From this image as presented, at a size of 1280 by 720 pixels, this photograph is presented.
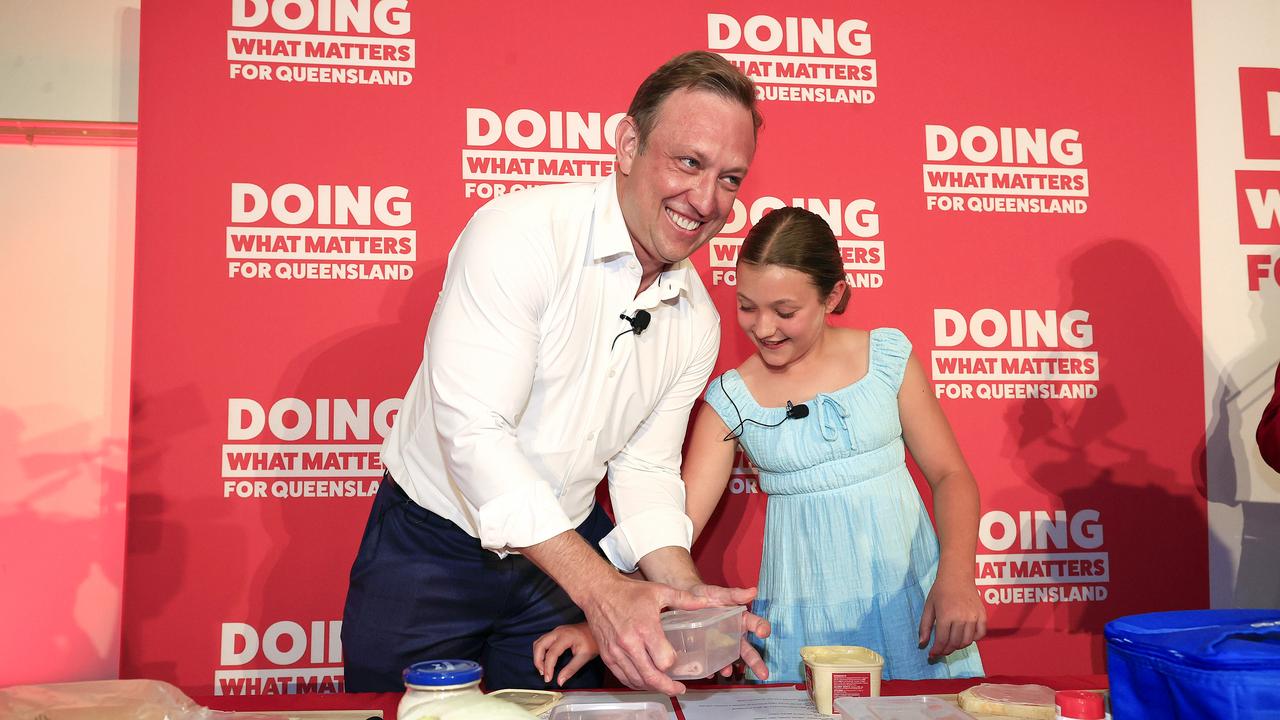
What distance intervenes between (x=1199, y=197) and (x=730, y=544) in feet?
5.85

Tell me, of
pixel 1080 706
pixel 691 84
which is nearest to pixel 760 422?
pixel 691 84

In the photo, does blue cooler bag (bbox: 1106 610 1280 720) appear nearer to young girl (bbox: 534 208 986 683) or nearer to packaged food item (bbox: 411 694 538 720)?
packaged food item (bbox: 411 694 538 720)

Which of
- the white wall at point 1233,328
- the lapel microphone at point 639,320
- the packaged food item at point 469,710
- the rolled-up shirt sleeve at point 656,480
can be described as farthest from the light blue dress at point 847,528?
the packaged food item at point 469,710

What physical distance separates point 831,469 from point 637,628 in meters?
1.03

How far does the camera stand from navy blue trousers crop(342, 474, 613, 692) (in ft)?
5.95

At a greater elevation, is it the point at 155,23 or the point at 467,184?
the point at 155,23

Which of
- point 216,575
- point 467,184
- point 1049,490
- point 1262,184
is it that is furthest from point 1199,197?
point 216,575

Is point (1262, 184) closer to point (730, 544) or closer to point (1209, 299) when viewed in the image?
point (1209, 299)

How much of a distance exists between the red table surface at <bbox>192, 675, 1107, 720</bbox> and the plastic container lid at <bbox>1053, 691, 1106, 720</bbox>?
275 mm

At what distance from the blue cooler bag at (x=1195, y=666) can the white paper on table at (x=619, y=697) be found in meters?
0.56

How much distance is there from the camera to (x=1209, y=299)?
2852 millimetres

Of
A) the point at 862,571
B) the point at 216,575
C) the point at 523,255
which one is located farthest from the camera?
the point at 216,575

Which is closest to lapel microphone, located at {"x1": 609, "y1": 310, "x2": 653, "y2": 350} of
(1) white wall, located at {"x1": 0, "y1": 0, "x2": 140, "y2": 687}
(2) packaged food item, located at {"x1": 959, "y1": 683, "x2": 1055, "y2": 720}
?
(2) packaged food item, located at {"x1": 959, "y1": 683, "x2": 1055, "y2": 720}

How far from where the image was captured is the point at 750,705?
1.31 metres
